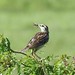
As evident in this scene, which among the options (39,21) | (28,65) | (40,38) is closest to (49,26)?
(39,21)

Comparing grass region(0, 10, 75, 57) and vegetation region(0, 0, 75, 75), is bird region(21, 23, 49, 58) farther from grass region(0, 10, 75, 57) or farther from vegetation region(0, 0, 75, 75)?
grass region(0, 10, 75, 57)

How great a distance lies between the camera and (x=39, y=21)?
77.7ft

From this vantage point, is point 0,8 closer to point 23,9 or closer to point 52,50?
point 23,9

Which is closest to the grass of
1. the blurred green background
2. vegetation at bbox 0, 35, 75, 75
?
the blurred green background

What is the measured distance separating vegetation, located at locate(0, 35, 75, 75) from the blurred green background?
12.0 meters

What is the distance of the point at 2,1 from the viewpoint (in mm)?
27781

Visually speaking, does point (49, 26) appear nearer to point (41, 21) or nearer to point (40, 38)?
point (41, 21)

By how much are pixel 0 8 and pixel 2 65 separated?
70.3 feet

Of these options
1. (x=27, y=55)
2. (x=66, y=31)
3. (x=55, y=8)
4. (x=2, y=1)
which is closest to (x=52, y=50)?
(x=66, y=31)

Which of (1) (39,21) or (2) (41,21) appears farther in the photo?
(2) (41,21)

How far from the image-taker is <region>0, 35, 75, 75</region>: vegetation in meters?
5.11

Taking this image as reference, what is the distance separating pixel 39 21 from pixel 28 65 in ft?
60.8

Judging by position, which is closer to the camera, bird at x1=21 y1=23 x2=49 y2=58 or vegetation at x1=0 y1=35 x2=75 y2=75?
vegetation at x1=0 y1=35 x2=75 y2=75

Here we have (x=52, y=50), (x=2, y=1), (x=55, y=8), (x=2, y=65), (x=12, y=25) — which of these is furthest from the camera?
(x=2, y=1)
